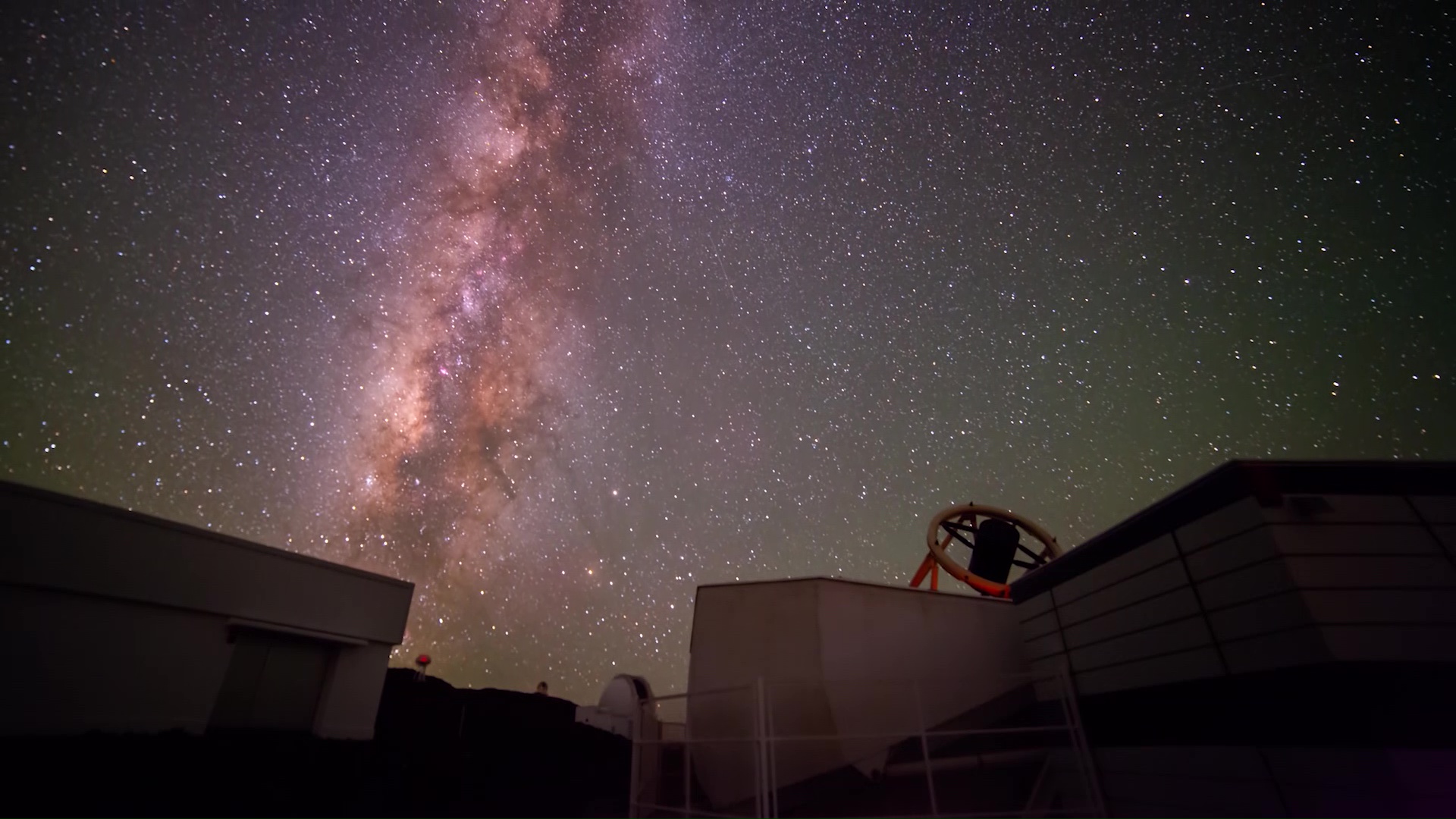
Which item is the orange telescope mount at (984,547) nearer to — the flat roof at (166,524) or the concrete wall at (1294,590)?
the concrete wall at (1294,590)

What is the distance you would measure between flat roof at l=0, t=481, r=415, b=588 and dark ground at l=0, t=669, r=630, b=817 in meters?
3.65

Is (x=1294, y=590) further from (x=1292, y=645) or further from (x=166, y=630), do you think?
(x=166, y=630)

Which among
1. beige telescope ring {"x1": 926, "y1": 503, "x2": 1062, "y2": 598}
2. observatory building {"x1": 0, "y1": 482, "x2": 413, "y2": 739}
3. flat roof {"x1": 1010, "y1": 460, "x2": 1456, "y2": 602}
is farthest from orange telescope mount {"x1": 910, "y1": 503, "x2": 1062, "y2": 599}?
observatory building {"x1": 0, "y1": 482, "x2": 413, "y2": 739}

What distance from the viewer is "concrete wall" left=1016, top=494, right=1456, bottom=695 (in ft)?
19.6

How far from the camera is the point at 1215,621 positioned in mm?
7043

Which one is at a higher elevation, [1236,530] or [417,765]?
[1236,530]

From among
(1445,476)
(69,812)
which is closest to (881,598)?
(1445,476)

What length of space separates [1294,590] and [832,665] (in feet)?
21.3

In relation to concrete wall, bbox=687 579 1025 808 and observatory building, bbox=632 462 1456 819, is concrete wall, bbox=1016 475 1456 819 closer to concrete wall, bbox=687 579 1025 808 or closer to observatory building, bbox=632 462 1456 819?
observatory building, bbox=632 462 1456 819

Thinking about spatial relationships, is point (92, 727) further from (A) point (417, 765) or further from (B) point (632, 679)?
(B) point (632, 679)

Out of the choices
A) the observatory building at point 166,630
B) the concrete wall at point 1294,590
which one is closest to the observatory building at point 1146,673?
the concrete wall at point 1294,590

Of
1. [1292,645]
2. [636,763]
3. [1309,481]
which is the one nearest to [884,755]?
[636,763]

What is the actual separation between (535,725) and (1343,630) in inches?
846

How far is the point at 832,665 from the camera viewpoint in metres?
10.5
